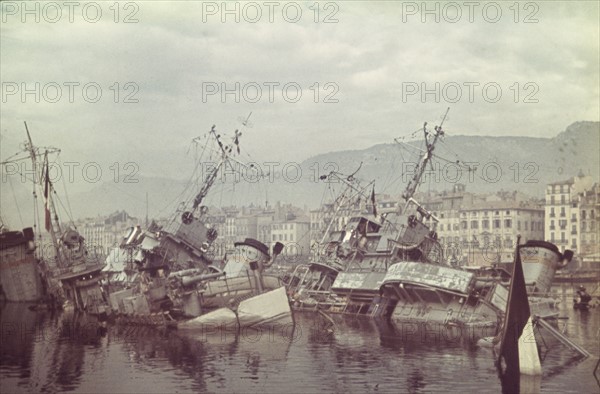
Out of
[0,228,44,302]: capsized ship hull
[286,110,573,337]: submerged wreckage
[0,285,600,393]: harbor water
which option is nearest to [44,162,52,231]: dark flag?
[0,228,44,302]: capsized ship hull

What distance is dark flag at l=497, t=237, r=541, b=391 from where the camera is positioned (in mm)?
37812

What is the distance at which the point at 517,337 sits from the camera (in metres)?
37.9

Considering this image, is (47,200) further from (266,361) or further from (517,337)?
(517,337)

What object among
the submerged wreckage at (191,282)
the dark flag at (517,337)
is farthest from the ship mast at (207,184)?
the dark flag at (517,337)

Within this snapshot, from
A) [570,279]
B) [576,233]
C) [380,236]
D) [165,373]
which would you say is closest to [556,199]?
[576,233]

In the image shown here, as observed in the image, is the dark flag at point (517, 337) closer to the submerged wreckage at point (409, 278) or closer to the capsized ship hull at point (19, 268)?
the submerged wreckage at point (409, 278)

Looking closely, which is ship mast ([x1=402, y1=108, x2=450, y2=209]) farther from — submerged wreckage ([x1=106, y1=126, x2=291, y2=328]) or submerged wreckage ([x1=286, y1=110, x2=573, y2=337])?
submerged wreckage ([x1=106, y1=126, x2=291, y2=328])

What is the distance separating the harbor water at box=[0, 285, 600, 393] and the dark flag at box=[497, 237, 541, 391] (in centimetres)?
98

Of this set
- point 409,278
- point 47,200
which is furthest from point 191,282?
point 47,200

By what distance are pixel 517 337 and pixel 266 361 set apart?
13.5 meters

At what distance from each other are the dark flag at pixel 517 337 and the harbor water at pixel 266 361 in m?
0.98

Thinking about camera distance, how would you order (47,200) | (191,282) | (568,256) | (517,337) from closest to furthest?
(517,337)
(191,282)
(568,256)
(47,200)

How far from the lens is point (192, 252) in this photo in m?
79.6

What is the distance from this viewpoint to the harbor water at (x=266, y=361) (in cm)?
3712
